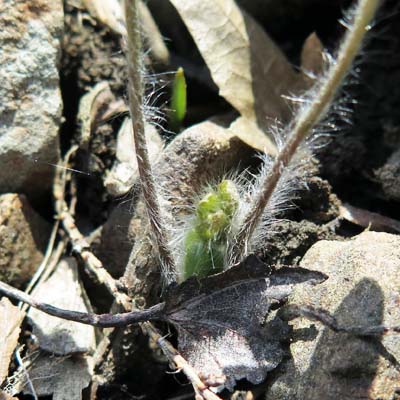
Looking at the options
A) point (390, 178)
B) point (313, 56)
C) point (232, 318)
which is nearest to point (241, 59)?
point (313, 56)

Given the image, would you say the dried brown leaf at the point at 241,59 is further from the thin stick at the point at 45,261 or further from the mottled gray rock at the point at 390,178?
the thin stick at the point at 45,261

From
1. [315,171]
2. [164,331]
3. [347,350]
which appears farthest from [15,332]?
[315,171]

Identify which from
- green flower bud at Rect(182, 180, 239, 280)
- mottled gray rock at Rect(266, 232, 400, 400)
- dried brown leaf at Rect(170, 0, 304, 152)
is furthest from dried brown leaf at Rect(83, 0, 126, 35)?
mottled gray rock at Rect(266, 232, 400, 400)

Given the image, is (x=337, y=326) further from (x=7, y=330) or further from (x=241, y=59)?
(x=241, y=59)

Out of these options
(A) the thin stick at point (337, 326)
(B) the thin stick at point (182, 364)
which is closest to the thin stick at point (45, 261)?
(B) the thin stick at point (182, 364)

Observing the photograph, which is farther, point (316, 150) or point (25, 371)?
point (316, 150)

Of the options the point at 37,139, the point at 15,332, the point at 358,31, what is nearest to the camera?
the point at 358,31

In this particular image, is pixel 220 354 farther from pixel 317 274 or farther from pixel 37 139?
pixel 37 139
